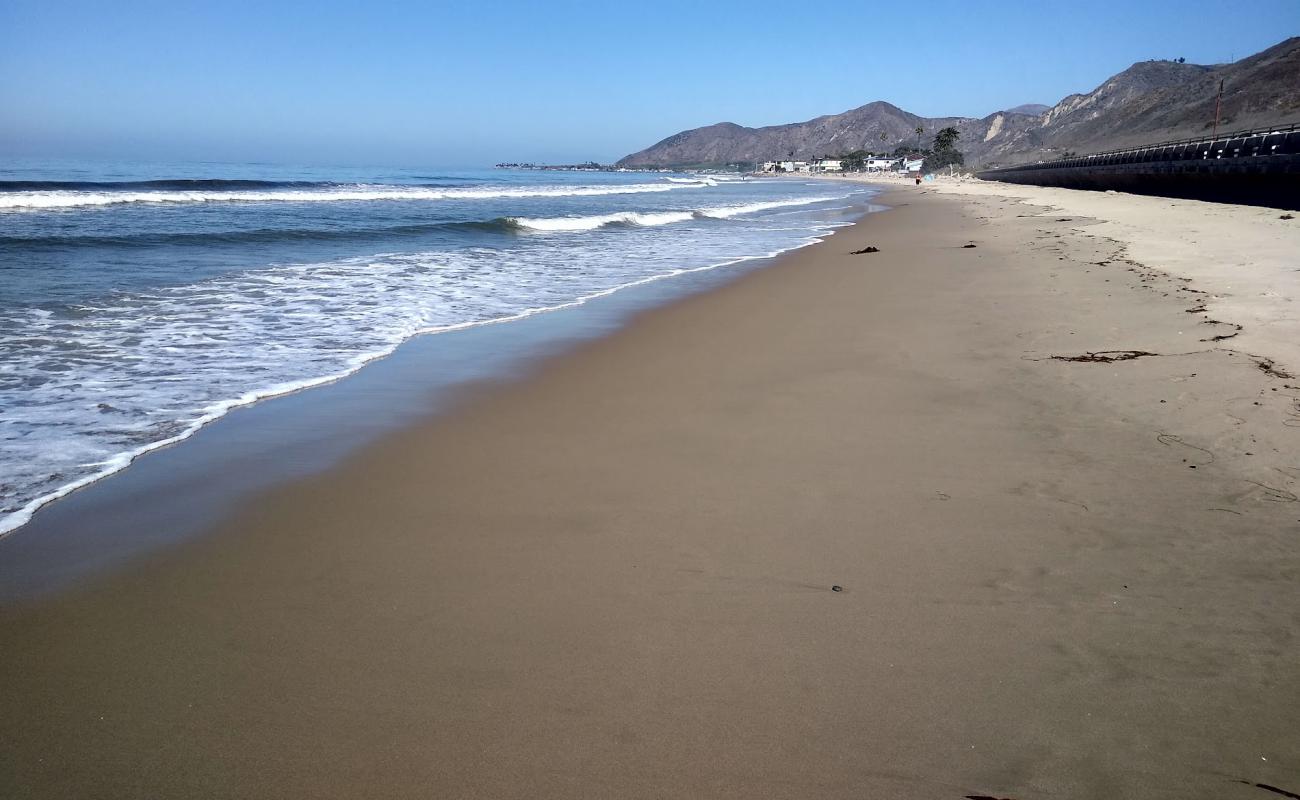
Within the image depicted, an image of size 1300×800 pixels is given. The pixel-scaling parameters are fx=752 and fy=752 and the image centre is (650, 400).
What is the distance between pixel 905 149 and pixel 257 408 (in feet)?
645

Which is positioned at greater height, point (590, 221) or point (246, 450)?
point (590, 221)

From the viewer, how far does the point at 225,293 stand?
31.7 ft

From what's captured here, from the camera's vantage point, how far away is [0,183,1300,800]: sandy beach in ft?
6.21

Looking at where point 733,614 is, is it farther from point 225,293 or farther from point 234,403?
point 225,293

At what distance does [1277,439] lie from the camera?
3.65m

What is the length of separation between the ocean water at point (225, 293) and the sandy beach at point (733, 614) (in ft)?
5.01

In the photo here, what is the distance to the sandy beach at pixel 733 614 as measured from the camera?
6.21 feet

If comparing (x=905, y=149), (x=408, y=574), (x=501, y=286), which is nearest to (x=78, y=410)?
(x=408, y=574)

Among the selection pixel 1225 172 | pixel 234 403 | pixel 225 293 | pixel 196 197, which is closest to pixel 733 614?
pixel 234 403

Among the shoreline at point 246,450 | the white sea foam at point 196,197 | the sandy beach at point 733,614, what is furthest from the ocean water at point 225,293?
the sandy beach at point 733,614

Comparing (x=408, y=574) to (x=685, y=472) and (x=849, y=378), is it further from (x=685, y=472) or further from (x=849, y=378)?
(x=849, y=378)

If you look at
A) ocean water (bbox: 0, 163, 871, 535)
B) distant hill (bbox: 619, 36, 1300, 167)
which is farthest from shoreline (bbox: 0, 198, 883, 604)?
distant hill (bbox: 619, 36, 1300, 167)

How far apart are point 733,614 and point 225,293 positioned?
9.40 meters

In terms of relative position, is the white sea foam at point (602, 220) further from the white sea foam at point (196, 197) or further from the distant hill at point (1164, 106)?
the distant hill at point (1164, 106)
